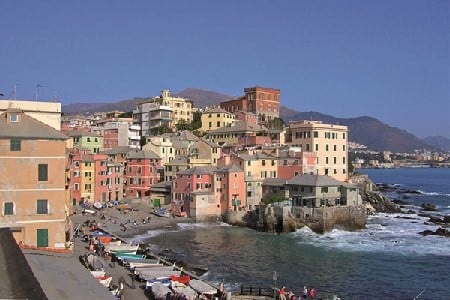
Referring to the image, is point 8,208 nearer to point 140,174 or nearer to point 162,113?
point 140,174

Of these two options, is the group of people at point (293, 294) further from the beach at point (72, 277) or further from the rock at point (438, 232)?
the rock at point (438, 232)

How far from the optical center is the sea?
4412 centimetres

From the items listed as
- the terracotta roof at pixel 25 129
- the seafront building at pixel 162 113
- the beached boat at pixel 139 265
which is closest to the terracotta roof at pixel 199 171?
the beached boat at pixel 139 265

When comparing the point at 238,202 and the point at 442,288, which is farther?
the point at 238,202

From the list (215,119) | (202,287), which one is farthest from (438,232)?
(215,119)

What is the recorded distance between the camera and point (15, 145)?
3378cm

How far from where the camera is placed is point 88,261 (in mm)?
40531

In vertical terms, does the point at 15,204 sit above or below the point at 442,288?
above

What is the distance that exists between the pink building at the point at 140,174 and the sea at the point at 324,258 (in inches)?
755

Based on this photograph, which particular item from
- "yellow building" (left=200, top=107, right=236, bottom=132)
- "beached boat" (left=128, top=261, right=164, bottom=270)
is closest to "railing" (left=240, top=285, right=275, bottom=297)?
"beached boat" (left=128, top=261, right=164, bottom=270)

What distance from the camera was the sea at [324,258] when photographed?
44.1 metres

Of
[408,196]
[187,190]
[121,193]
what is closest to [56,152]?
[187,190]

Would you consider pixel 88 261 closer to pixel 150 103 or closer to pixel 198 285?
pixel 198 285

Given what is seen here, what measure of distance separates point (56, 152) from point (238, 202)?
48841 mm
